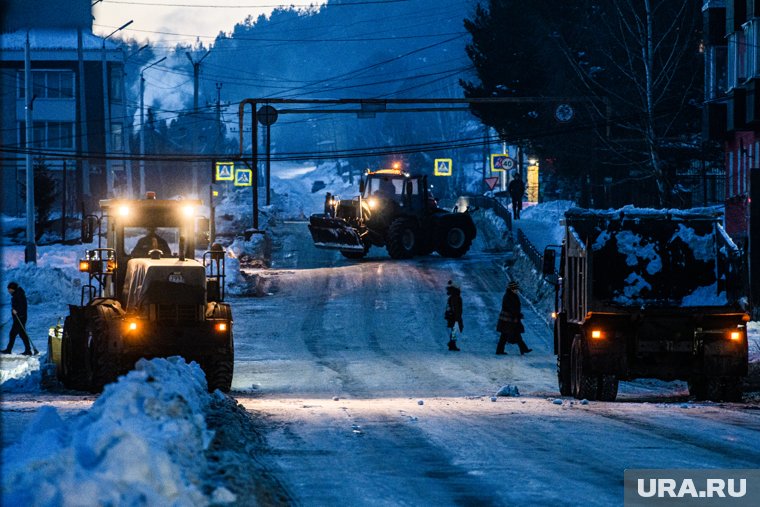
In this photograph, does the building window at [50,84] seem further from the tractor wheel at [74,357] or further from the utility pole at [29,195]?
the tractor wheel at [74,357]

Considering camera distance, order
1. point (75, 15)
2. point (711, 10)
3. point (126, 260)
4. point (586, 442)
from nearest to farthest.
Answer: point (75, 15) → point (586, 442) → point (126, 260) → point (711, 10)

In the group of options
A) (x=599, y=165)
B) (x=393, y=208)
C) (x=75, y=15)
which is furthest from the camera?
(x=599, y=165)

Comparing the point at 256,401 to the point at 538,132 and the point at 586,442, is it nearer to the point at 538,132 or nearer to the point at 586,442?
the point at 586,442

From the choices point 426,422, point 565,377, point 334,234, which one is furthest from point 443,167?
point 426,422

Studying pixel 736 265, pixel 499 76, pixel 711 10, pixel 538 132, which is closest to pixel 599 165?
pixel 538 132

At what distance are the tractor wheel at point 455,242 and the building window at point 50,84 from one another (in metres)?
31.6

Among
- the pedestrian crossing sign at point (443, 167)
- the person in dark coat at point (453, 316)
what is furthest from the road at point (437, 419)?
the pedestrian crossing sign at point (443, 167)

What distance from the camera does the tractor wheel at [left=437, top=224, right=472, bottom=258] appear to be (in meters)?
44.1

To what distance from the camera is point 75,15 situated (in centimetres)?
777

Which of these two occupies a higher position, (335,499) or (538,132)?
(538,132)

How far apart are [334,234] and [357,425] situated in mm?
29299

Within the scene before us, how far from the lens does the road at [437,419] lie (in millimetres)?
8891

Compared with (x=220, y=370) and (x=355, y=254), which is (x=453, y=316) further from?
(x=355, y=254)

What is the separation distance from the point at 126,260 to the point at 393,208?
24201 mm
